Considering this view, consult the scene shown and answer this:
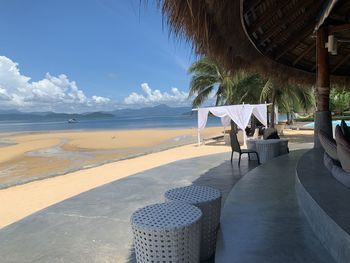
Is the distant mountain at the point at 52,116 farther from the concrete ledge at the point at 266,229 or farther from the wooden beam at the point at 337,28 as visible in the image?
the concrete ledge at the point at 266,229

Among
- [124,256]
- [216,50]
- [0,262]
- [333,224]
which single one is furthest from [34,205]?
[333,224]

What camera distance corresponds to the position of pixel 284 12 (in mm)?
4254

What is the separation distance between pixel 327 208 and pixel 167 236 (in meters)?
A: 0.99

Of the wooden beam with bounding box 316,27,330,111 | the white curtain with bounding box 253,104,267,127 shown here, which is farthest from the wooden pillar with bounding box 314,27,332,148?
the white curtain with bounding box 253,104,267,127

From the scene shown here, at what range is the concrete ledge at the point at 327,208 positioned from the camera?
5.47 ft

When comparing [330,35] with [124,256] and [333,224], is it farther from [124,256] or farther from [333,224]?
[124,256]

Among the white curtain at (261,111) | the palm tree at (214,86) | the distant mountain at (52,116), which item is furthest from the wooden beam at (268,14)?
the distant mountain at (52,116)

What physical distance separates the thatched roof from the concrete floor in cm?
203

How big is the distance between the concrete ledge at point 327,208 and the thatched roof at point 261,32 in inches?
74.3

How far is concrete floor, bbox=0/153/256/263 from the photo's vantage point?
280 centimetres

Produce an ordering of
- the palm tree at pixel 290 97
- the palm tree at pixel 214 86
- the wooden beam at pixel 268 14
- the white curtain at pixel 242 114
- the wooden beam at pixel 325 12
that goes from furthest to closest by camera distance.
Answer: the palm tree at pixel 214 86, the palm tree at pixel 290 97, the white curtain at pixel 242 114, the wooden beam at pixel 268 14, the wooden beam at pixel 325 12

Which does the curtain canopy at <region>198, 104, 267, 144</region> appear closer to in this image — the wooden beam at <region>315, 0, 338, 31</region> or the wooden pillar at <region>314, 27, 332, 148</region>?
the wooden pillar at <region>314, 27, 332, 148</region>

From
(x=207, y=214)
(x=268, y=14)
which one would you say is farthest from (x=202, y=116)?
(x=207, y=214)

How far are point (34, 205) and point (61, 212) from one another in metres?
1.33
